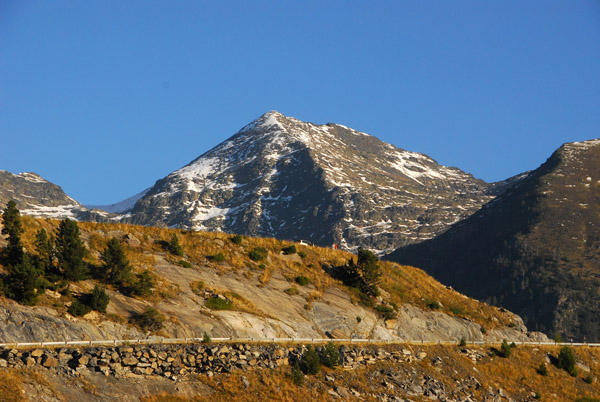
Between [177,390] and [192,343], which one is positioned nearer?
[177,390]

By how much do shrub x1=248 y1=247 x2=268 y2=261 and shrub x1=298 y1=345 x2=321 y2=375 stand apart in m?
16.8

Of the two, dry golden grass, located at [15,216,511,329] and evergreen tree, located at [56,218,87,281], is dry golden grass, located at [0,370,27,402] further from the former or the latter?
dry golden grass, located at [15,216,511,329]

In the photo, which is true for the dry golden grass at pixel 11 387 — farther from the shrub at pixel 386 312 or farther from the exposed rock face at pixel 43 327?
the shrub at pixel 386 312

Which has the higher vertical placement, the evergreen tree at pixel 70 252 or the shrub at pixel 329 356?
the evergreen tree at pixel 70 252

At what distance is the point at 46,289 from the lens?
4606 cm

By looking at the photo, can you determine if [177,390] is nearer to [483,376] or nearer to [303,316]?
[303,316]

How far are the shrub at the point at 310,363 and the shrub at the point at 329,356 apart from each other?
1.16 m

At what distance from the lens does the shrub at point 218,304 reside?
172 ft

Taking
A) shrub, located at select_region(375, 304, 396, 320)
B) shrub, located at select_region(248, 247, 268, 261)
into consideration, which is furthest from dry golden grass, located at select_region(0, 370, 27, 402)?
shrub, located at select_region(375, 304, 396, 320)

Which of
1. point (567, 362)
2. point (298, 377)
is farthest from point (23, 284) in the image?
point (567, 362)

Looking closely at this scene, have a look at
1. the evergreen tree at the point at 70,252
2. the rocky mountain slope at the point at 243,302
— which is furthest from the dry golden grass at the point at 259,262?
the evergreen tree at the point at 70,252

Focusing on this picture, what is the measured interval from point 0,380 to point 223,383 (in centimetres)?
1342

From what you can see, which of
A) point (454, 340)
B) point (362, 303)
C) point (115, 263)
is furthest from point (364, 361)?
point (115, 263)

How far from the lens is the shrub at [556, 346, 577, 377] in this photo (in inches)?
2570
